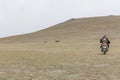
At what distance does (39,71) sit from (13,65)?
3802 millimetres

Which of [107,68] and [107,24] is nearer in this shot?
[107,68]

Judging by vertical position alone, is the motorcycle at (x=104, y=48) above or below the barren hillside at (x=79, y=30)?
below

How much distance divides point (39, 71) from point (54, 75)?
1948mm

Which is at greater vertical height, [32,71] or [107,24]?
[107,24]

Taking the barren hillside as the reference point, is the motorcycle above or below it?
below

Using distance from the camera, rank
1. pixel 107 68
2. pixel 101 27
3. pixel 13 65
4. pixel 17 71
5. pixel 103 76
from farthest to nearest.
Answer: pixel 101 27 < pixel 13 65 < pixel 107 68 < pixel 17 71 < pixel 103 76

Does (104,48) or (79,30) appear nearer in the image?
(104,48)

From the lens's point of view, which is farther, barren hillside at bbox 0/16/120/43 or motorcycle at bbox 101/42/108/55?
barren hillside at bbox 0/16/120/43

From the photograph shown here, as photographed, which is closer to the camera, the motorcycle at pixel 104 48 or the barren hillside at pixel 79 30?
the motorcycle at pixel 104 48

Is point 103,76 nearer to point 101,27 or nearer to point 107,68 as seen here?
point 107,68

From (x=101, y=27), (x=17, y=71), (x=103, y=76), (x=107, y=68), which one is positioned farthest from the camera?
(x=101, y=27)

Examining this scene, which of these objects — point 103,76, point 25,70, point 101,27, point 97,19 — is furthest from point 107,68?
point 97,19

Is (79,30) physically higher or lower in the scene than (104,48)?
higher

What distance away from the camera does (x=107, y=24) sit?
357 ft
